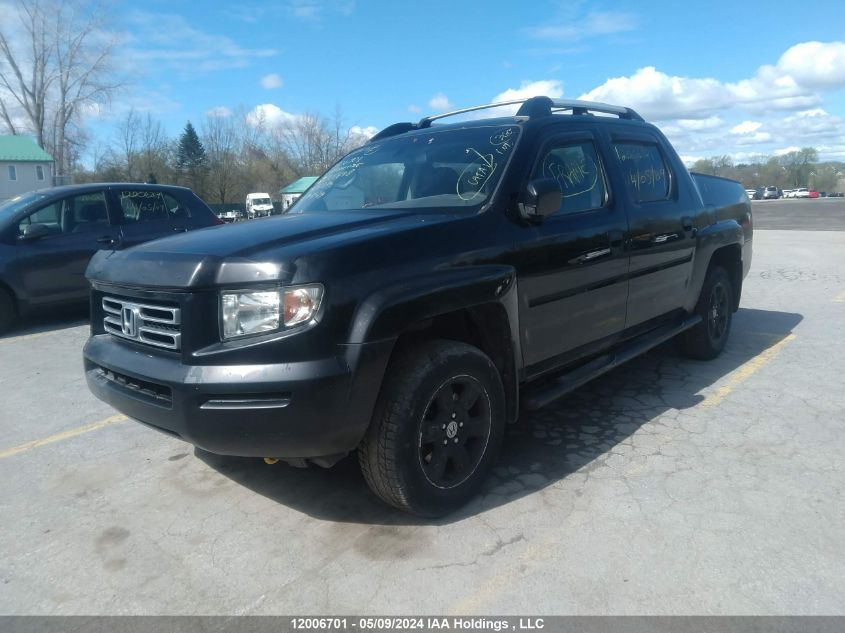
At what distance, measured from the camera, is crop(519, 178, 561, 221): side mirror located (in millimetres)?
3219

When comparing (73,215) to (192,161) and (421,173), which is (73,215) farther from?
(192,161)

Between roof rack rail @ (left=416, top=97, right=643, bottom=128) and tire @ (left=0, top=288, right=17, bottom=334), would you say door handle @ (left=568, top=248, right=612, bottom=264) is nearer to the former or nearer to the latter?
roof rack rail @ (left=416, top=97, right=643, bottom=128)

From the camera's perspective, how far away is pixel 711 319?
17.6 ft

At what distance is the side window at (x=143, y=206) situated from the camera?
8070 millimetres

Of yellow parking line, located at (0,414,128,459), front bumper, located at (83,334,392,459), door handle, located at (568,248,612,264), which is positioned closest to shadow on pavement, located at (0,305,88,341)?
yellow parking line, located at (0,414,128,459)

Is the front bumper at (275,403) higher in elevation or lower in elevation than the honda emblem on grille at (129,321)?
lower

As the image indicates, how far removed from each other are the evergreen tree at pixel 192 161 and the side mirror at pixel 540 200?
205 feet

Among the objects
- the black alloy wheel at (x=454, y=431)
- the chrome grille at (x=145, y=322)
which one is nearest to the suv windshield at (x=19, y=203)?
the chrome grille at (x=145, y=322)

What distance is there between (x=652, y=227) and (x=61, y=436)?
4.23 metres

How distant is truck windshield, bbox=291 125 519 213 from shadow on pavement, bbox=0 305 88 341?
16.2 ft

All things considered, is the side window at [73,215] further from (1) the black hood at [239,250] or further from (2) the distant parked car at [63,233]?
(1) the black hood at [239,250]

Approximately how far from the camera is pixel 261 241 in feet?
9.11

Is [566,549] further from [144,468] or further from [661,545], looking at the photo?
[144,468]

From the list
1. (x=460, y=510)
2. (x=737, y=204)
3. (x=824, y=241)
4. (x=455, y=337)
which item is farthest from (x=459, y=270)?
(x=824, y=241)
